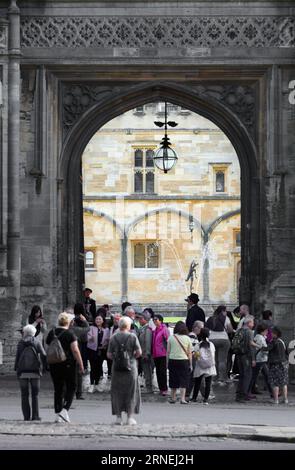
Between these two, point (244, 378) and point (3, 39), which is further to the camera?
point (3, 39)

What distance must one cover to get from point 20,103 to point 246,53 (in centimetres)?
427

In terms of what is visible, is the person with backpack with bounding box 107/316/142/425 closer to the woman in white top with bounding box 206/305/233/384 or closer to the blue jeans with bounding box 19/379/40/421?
the blue jeans with bounding box 19/379/40/421

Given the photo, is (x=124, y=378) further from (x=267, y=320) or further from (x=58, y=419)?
(x=267, y=320)

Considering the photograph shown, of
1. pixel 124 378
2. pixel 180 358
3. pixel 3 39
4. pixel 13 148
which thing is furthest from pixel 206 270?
pixel 124 378

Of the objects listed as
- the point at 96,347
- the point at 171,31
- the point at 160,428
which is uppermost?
the point at 171,31

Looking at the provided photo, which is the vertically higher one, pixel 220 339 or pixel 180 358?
pixel 220 339

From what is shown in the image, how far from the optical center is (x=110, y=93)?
1094 inches

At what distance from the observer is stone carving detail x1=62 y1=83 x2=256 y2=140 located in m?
27.7

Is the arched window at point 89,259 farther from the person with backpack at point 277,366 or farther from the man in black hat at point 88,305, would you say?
the person with backpack at point 277,366

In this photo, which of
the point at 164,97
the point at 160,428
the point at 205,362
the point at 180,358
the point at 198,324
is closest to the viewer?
the point at 160,428

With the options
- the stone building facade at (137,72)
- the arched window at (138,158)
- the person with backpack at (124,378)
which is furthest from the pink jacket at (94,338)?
the arched window at (138,158)

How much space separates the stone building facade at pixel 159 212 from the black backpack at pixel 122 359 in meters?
43.6

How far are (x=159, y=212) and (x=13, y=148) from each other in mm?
37060

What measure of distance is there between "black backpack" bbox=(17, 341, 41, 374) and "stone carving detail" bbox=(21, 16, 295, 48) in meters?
9.10
